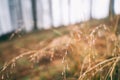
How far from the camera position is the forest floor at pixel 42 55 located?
2.74m

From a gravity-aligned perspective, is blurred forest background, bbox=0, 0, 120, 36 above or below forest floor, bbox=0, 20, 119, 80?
above

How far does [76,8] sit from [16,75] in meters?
1.86

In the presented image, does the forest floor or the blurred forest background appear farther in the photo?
the blurred forest background

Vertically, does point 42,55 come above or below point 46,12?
below

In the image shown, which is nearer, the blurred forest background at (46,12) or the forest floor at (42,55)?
the forest floor at (42,55)

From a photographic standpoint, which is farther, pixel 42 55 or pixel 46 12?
pixel 46 12

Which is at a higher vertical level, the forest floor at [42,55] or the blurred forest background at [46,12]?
the blurred forest background at [46,12]

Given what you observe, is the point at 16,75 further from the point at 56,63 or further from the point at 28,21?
the point at 28,21

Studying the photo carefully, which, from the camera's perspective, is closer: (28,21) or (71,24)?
(28,21)

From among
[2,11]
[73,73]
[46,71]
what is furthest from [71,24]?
[73,73]

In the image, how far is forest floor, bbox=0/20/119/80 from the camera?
2.74m

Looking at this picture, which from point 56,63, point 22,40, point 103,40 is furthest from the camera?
point 22,40

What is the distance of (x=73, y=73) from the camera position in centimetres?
258

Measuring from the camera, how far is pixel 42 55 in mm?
3248
